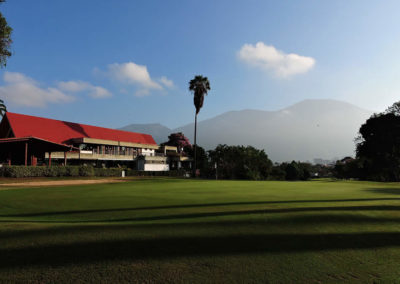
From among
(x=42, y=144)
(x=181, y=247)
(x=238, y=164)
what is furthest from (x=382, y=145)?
(x=42, y=144)

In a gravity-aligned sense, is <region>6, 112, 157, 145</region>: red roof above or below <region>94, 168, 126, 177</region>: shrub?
above

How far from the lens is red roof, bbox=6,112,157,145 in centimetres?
3978

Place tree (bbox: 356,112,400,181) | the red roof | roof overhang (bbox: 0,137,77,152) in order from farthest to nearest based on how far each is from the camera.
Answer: tree (bbox: 356,112,400,181), the red roof, roof overhang (bbox: 0,137,77,152)

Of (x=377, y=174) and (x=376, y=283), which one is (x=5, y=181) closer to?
(x=376, y=283)

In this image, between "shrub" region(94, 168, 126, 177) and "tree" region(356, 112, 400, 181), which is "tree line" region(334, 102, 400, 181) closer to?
"tree" region(356, 112, 400, 181)

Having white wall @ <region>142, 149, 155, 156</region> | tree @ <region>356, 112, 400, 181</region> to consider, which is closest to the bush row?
white wall @ <region>142, 149, 155, 156</region>

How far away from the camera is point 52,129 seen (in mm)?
45000

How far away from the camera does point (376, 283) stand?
3119 mm

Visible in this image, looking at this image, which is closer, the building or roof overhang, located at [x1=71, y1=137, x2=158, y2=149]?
the building

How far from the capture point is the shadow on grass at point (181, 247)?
3.71 m

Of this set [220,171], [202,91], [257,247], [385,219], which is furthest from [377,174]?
[257,247]

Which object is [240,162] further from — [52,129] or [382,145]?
[52,129]

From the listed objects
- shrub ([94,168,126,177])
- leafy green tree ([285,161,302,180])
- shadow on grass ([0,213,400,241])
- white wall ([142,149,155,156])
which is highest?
white wall ([142,149,155,156])

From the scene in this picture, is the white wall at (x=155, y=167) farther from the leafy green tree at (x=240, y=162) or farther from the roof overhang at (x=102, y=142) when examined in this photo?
the leafy green tree at (x=240, y=162)
